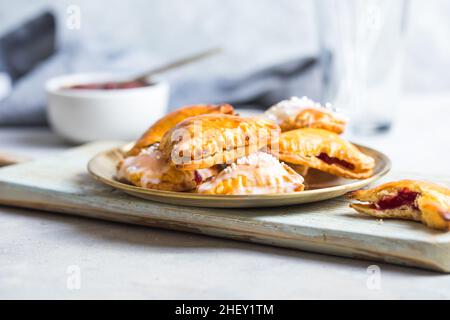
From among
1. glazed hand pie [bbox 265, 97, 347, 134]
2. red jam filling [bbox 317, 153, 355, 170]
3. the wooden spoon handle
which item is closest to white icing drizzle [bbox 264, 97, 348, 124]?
glazed hand pie [bbox 265, 97, 347, 134]

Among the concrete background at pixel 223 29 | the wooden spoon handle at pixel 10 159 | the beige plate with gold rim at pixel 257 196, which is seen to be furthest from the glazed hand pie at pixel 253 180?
the concrete background at pixel 223 29

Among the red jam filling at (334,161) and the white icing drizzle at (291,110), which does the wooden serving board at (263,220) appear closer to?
the red jam filling at (334,161)

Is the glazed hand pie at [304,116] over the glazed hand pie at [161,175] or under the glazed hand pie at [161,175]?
over

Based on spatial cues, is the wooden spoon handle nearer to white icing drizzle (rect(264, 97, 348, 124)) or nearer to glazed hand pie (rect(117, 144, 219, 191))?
glazed hand pie (rect(117, 144, 219, 191))

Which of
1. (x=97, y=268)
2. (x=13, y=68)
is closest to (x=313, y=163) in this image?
(x=97, y=268)

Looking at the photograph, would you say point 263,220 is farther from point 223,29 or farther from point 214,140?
point 223,29

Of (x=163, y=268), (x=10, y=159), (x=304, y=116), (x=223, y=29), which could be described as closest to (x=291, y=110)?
(x=304, y=116)
